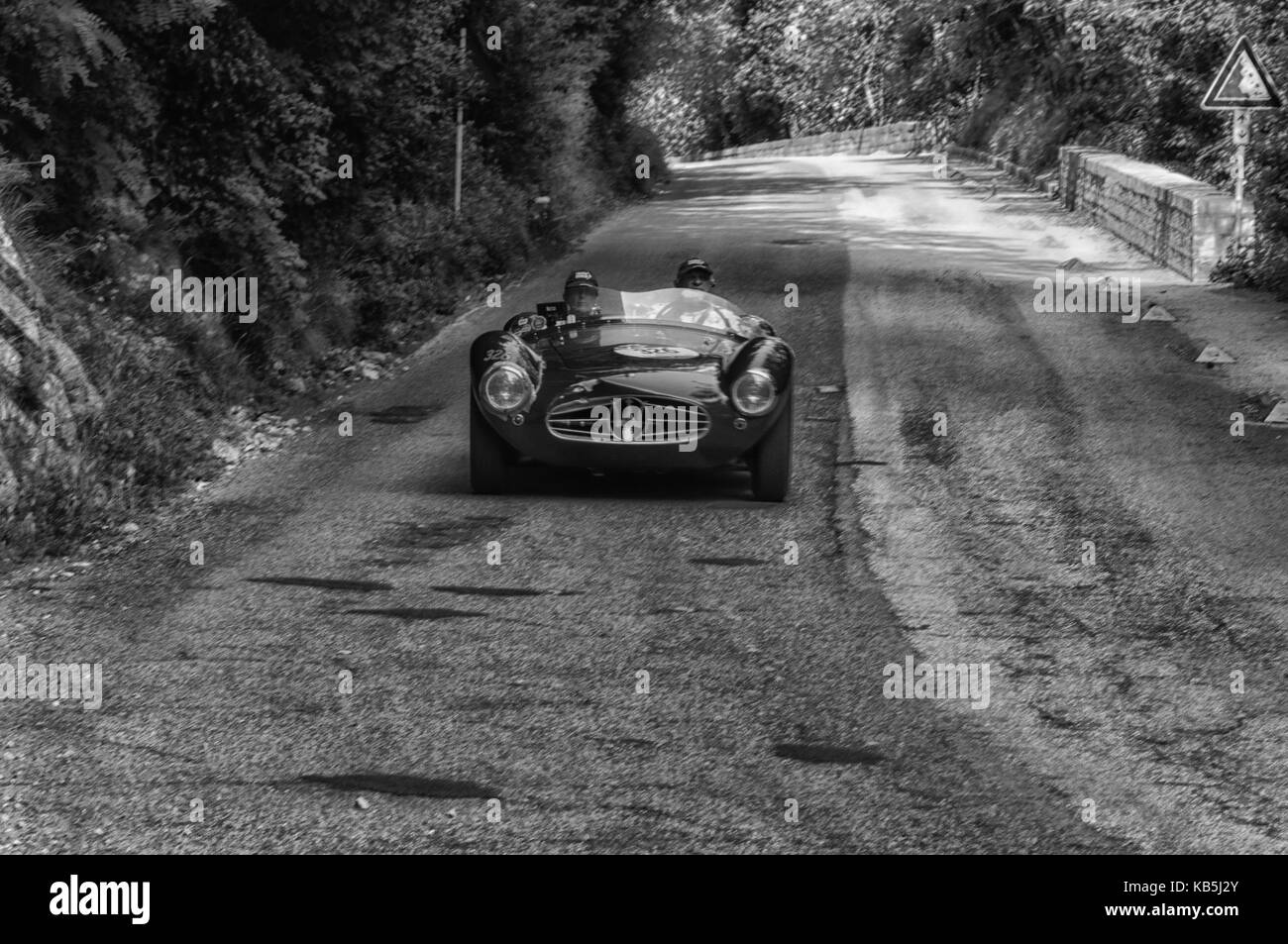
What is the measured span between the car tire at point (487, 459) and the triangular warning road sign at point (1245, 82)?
417 inches

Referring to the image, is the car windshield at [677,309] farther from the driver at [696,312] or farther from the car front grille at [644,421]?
the car front grille at [644,421]

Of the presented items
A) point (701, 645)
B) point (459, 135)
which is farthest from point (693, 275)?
point (459, 135)

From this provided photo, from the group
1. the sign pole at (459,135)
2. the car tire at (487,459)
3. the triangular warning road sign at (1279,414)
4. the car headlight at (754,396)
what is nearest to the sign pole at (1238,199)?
the triangular warning road sign at (1279,414)

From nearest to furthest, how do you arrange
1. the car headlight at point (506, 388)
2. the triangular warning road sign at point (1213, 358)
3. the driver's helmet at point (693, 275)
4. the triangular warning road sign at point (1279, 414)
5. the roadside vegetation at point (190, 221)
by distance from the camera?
1. the car headlight at point (506, 388)
2. the roadside vegetation at point (190, 221)
3. the driver's helmet at point (693, 275)
4. the triangular warning road sign at point (1279, 414)
5. the triangular warning road sign at point (1213, 358)

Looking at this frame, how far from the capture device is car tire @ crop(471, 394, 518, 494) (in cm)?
959

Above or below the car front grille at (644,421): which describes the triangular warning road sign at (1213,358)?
below

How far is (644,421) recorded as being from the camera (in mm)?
9203

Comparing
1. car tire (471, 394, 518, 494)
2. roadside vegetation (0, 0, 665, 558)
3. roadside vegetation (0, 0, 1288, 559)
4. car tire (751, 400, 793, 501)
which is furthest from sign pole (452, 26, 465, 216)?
car tire (751, 400, 793, 501)

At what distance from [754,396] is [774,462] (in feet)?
1.39

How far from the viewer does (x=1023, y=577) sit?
26.8 feet

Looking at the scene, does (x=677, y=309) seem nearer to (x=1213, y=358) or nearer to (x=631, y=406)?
(x=631, y=406)

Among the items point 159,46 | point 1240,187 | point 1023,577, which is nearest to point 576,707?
point 1023,577

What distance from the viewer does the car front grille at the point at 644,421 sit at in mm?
9203

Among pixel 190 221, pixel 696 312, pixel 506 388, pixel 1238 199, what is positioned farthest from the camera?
pixel 1238 199
